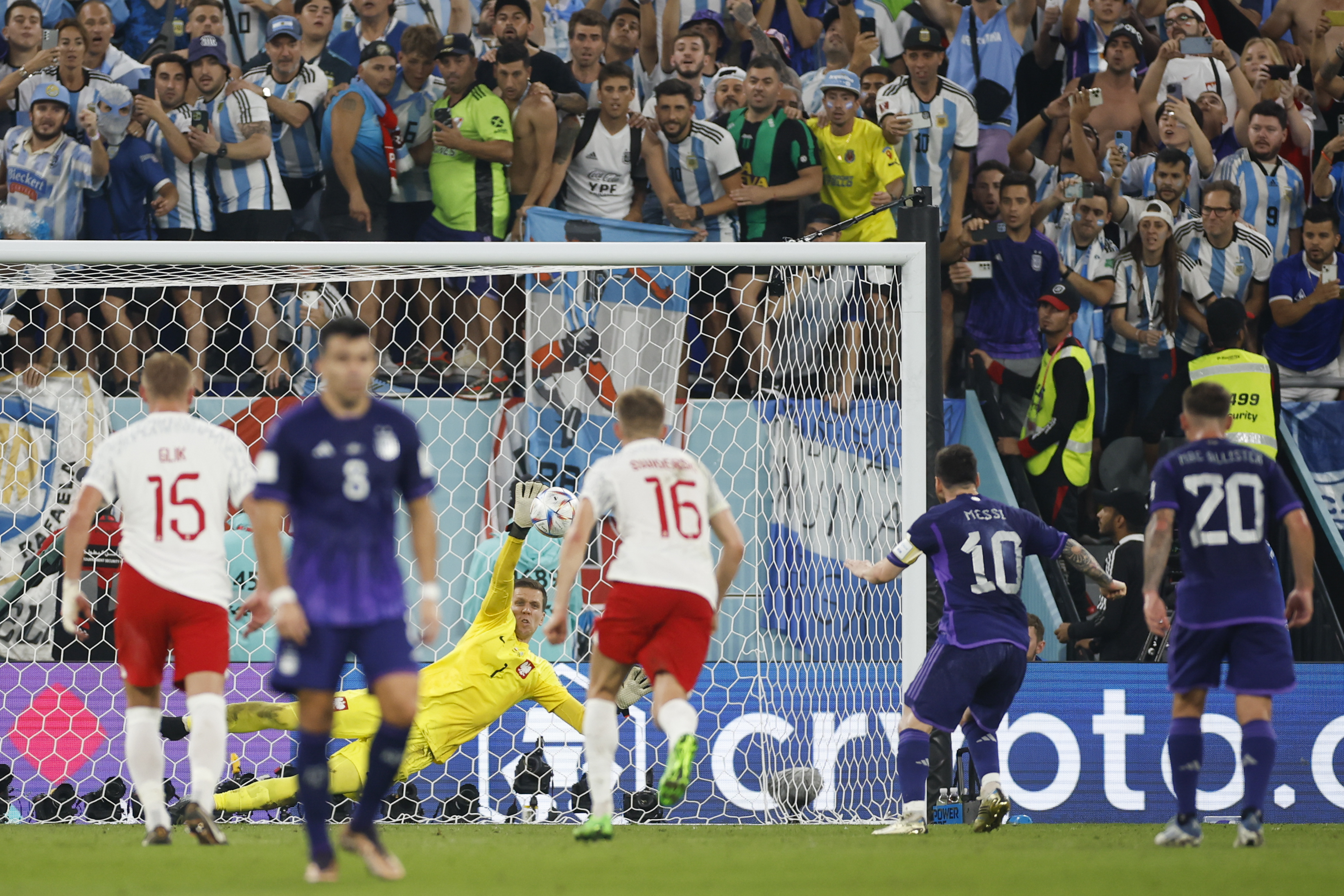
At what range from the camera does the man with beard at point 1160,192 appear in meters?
11.4

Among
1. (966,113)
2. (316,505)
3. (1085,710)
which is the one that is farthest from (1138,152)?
(316,505)

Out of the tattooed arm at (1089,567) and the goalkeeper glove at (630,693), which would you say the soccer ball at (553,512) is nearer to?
the goalkeeper glove at (630,693)

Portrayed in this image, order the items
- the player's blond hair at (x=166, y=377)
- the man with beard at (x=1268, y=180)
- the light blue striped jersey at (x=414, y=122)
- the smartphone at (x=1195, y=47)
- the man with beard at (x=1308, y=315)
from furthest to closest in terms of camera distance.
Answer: the smartphone at (x=1195, y=47) → the man with beard at (x=1268, y=180) → the man with beard at (x=1308, y=315) → the light blue striped jersey at (x=414, y=122) → the player's blond hair at (x=166, y=377)

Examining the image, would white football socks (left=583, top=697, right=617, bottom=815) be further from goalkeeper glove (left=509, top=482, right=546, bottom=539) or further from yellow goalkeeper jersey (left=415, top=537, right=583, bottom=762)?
yellow goalkeeper jersey (left=415, top=537, right=583, bottom=762)

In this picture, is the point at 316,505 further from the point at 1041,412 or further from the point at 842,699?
the point at 1041,412

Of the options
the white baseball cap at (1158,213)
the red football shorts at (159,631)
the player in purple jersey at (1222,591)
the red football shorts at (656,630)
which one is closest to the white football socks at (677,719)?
the red football shorts at (656,630)

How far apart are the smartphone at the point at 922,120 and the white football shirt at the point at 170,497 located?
6.71 m

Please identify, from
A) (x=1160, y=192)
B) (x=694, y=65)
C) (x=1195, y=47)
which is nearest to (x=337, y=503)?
(x=694, y=65)

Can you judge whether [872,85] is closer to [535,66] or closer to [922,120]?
[922,120]

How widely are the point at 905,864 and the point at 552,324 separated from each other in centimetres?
513

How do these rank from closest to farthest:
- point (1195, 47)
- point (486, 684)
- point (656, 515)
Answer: point (656, 515) < point (486, 684) < point (1195, 47)

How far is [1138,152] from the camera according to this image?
1216 centimetres

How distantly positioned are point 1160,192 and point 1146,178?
0.35 m

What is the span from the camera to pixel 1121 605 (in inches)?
372
